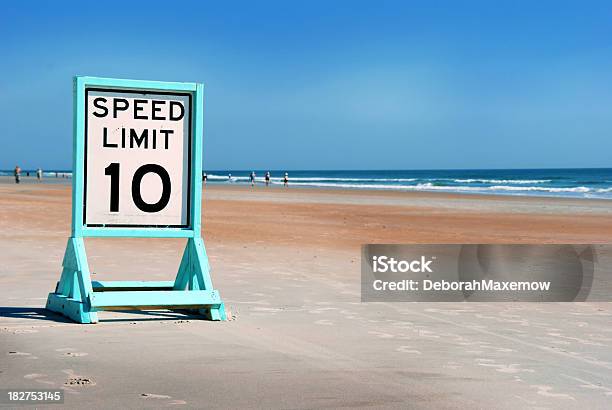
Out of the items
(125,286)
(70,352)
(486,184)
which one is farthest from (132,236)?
(486,184)

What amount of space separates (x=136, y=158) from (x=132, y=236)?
0.72 meters

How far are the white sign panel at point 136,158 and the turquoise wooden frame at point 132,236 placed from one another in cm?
7

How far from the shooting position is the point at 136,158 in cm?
770

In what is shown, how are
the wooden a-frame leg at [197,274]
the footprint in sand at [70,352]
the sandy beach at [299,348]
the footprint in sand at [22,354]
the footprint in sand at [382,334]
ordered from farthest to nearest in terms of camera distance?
the wooden a-frame leg at [197,274]
the footprint in sand at [382,334]
the footprint in sand at [70,352]
the footprint in sand at [22,354]
the sandy beach at [299,348]

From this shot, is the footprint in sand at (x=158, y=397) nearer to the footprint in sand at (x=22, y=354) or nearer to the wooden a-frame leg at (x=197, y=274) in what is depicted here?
the footprint in sand at (x=22, y=354)

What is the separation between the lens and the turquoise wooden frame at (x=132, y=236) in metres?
7.27

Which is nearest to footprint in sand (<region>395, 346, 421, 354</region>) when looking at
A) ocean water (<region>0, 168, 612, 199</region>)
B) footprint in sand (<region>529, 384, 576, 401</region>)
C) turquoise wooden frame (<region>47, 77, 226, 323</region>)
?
footprint in sand (<region>529, 384, 576, 401</region>)

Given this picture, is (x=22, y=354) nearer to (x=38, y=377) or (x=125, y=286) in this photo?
(x=38, y=377)

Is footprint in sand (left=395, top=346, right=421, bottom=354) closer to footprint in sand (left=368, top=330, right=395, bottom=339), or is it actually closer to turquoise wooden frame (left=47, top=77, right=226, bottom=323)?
footprint in sand (left=368, top=330, right=395, bottom=339)

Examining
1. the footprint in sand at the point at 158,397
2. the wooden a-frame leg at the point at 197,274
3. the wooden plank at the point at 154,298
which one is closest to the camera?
the footprint in sand at the point at 158,397

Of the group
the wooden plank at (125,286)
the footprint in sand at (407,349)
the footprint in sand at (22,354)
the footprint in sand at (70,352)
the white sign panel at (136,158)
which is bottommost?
the footprint in sand at (407,349)

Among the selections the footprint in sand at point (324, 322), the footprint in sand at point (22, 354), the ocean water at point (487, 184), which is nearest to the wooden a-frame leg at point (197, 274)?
the footprint in sand at point (324, 322)

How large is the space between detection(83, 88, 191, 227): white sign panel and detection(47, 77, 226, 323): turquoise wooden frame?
0.07m

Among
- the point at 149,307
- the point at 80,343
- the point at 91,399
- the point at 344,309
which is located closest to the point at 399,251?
the point at 344,309
